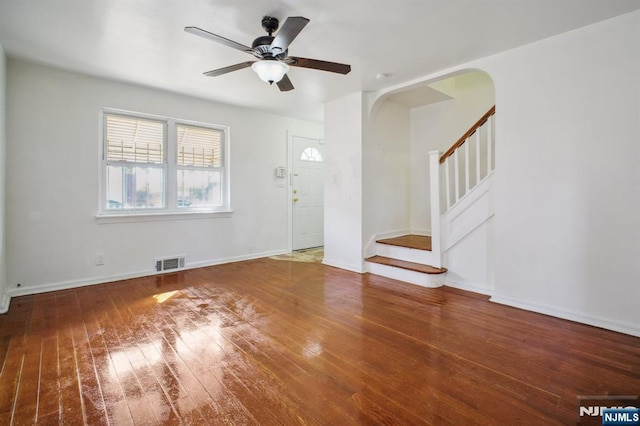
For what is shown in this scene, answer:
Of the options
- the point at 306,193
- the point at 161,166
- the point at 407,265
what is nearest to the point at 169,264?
the point at 161,166

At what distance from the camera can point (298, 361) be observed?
210 centimetres

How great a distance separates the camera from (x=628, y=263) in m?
2.50

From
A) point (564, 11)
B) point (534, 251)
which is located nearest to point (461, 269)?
point (534, 251)

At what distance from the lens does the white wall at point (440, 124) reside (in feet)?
15.1

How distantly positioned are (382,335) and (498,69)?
115 inches

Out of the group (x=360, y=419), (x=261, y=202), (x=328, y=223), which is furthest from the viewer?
(x=261, y=202)

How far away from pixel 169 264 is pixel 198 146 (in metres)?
1.85

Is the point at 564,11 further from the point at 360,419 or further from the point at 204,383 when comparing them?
the point at 204,383

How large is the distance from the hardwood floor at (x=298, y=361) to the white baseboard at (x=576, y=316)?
0.10 m

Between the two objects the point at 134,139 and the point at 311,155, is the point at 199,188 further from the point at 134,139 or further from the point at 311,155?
the point at 311,155

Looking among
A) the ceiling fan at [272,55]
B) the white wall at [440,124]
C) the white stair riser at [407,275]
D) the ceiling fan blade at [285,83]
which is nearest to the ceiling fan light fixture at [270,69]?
the ceiling fan at [272,55]

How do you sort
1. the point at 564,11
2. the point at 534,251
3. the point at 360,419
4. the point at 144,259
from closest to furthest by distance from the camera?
the point at 360,419 < the point at 564,11 < the point at 534,251 < the point at 144,259

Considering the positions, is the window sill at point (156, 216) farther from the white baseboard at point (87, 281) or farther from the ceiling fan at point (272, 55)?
the ceiling fan at point (272, 55)

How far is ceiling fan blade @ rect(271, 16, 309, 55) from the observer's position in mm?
1897
